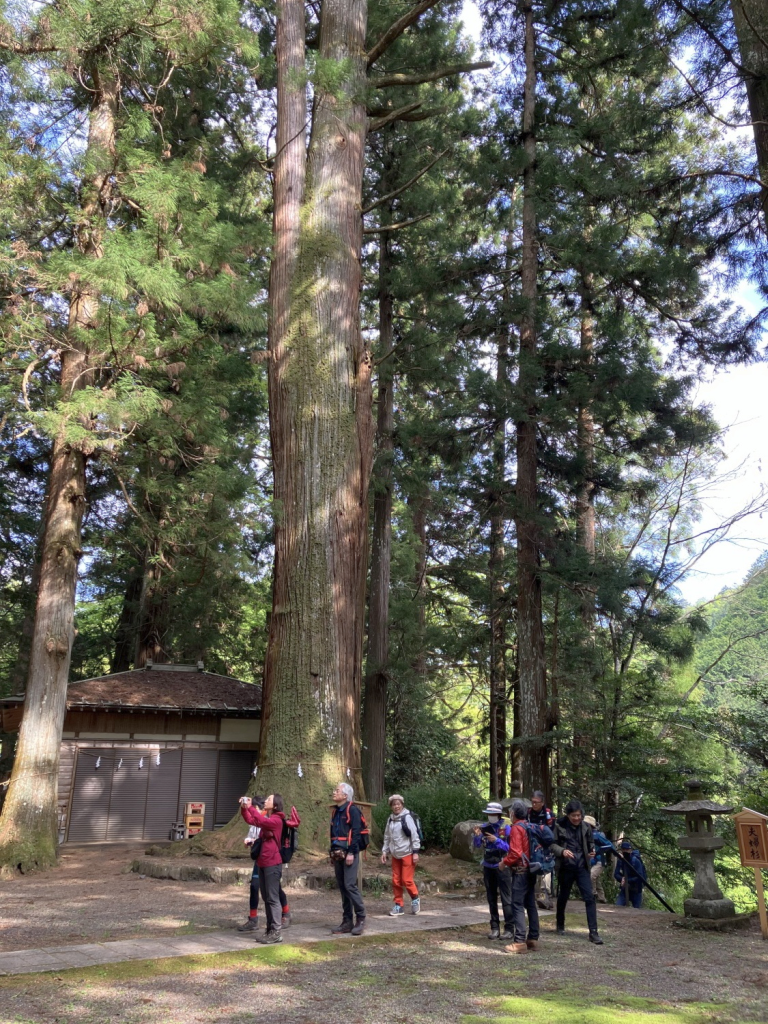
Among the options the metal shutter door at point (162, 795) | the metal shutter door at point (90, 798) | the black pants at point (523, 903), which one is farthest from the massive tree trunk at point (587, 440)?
the metal shutter door at point (90, 798)

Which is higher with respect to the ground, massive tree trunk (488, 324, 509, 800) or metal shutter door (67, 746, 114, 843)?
massive tree trunk (488, 324, 509, 800)

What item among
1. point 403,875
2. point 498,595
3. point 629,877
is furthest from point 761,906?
point 498,595

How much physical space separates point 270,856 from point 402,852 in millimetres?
1759

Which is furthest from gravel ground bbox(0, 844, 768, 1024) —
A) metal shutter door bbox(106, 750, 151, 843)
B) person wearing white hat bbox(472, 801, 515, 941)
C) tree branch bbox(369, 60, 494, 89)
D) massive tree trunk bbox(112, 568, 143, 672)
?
massive tree trunk bbox(112, 568, 143, 672)

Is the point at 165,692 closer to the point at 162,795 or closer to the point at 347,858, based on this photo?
the point at 162,795

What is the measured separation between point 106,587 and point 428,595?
953 cm

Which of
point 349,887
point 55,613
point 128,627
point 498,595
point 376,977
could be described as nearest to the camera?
point 376,977

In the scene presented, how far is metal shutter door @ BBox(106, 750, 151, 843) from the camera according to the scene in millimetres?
16984

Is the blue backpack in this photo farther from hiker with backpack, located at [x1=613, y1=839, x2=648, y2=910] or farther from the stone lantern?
hiker with backpack, located at [x1=613, y1=839, x2=648, y2=910]

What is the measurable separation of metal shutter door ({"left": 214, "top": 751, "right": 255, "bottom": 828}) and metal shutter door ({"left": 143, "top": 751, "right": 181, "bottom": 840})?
41.2 inches

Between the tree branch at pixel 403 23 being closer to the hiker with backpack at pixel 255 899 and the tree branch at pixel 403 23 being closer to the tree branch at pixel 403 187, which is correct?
the tree branch at pixel 403 187

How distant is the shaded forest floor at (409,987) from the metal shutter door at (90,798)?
12.3 meters

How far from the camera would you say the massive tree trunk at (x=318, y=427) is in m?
9.84

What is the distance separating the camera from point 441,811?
484 inches
